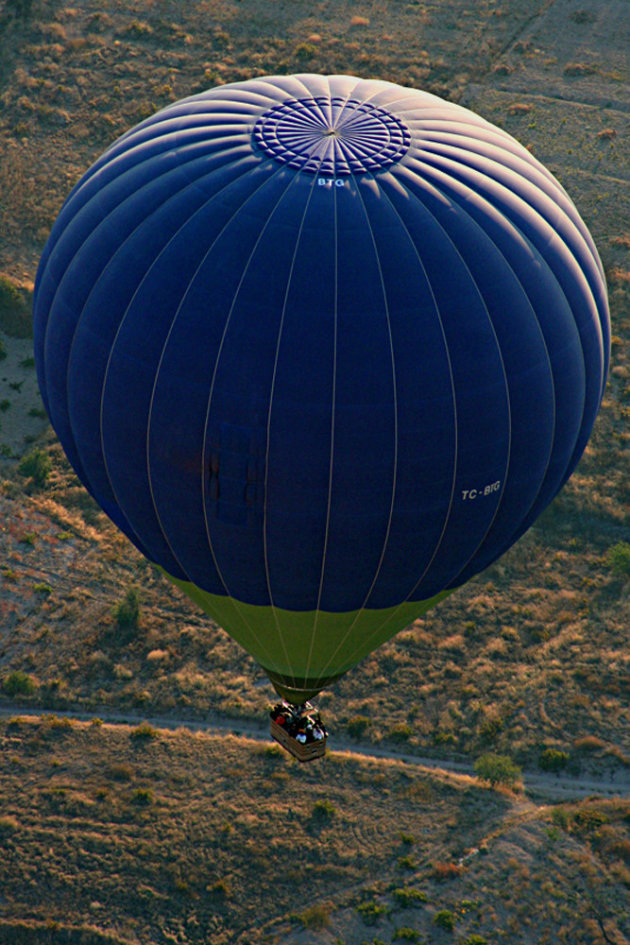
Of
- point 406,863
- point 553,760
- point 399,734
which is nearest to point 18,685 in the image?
point 399,734

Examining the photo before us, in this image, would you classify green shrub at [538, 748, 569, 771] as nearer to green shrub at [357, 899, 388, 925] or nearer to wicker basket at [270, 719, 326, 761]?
green shrub at [357, 899, 388, 925]

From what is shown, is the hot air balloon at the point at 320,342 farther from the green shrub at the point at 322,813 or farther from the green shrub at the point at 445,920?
the green shrub at the point at 445,920

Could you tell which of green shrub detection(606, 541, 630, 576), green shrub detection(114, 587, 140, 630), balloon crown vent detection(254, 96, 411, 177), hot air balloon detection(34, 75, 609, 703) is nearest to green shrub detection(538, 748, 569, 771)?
green shrub detection(606, 541, 630, 576)

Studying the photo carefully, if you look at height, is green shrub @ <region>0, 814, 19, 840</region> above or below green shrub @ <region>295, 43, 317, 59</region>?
below

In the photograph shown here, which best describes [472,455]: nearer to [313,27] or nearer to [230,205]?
[230,205]

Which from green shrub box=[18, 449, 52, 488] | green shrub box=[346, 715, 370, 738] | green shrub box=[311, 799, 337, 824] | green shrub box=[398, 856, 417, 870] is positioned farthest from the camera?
green shrub box=[18, 449, 52, 488]

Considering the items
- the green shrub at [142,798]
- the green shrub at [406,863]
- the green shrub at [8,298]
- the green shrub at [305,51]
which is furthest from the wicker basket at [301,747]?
the green shrub at [305,51]

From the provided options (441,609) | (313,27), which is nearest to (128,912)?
(441,609)

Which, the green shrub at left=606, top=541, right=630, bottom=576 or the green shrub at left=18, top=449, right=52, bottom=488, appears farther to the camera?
the green shrub at left=18, top=449, right=52, bottom=488
